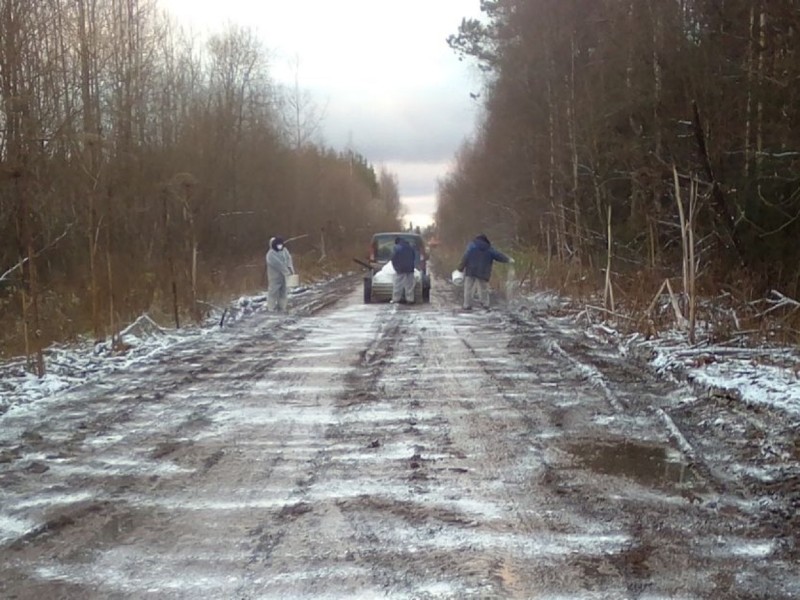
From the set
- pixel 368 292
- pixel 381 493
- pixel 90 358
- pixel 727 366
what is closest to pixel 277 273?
pixel 368 292

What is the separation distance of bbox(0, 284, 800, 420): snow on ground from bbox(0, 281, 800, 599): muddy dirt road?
0.51m

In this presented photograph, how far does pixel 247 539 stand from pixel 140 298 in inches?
573

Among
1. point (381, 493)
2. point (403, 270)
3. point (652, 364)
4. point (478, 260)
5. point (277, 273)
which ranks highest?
point (478, 260)

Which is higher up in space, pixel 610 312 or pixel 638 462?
pixel 610 312

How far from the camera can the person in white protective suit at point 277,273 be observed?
67.8ft

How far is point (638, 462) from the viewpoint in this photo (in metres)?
6.75

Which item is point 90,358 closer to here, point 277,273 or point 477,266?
point 277,273

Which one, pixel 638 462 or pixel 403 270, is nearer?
pixel 638 462

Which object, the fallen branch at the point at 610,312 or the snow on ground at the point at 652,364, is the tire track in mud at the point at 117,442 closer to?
the snow on ground at the point at 652,364

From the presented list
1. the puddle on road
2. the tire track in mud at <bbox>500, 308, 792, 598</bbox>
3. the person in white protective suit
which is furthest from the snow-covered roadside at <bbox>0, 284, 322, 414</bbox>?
the tire track in mud at <bbox>500, 308, 792, 598</bbox>

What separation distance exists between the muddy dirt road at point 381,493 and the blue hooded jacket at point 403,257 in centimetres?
1160

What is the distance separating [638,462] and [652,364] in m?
5.00

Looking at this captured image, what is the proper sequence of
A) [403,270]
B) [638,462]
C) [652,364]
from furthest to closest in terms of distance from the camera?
[403,270], [652,364], [638,462]

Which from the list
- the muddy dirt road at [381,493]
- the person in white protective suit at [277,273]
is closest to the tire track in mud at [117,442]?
the muddy dirt road at [381,493]
